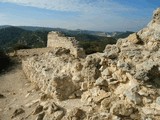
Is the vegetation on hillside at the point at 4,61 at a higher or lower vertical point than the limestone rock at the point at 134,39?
lower

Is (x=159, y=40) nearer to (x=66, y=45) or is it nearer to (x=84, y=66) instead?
(x=84, y=66)

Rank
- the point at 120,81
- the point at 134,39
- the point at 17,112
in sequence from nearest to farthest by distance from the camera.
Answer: the point at 120,81 < the point at 134,39 < the point at 17,112

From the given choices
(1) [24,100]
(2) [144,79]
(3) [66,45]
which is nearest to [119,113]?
Answer: (2) [144,79]

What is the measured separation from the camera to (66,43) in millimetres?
17625

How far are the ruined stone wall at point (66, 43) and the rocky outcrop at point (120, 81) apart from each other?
17.6 ft

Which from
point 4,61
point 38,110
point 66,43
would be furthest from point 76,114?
point 4,61

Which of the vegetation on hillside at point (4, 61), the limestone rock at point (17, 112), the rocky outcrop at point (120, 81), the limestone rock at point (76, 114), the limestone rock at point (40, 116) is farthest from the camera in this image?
the vegetation on hillside at point (4, 61)

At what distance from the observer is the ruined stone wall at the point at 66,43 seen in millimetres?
15078

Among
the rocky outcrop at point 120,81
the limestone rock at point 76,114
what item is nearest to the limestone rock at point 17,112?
the rocky outcrop at point 120,81

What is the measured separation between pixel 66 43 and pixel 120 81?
34.1 ft

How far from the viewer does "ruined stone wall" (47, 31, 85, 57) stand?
15078mm

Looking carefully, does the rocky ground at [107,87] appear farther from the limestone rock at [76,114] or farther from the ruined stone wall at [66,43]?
the ruined stone wall at [66,43]

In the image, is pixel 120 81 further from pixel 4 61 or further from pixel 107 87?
pixel 4 61

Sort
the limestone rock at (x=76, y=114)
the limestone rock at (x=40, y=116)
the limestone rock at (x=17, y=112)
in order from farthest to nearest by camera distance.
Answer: the limestone rock at (x=17, y=112), the limestone rock at (x=40, y=116), the limestone rock at (x=76, y=114)
